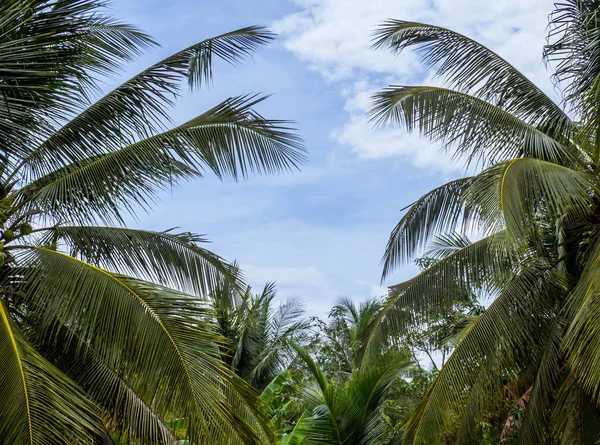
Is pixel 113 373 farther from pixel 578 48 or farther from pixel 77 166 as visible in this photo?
pixel 578 48

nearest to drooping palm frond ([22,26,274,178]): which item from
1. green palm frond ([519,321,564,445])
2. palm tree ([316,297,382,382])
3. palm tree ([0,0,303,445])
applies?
palm tree ([0,0,303,445])

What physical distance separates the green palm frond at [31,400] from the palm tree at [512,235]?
10.8ft

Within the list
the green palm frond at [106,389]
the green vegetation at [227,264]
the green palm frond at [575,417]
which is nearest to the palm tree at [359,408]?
the green vegetation at [227,264]

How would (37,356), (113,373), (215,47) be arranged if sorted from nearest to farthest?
(37,356), (113,373), (215,47)

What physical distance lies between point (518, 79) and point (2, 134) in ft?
21.2

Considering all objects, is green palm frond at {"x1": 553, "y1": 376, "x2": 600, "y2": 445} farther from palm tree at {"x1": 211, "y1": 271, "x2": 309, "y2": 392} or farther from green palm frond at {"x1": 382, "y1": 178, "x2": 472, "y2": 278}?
palm tree at {"x1": 211, "y1": 271, "x2": 309, "y2": 392}

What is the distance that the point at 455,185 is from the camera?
9.17 meters

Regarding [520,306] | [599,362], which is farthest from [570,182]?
[599,362]

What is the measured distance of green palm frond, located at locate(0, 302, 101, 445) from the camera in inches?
224

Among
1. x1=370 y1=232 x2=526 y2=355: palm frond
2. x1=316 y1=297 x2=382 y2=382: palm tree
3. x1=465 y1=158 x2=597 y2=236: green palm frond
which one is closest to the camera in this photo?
x1=465 y1=158 x2=597 y2=236: green palm frond

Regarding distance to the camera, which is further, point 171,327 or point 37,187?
point 37,187

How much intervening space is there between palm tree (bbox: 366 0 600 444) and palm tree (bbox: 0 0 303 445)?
213cm

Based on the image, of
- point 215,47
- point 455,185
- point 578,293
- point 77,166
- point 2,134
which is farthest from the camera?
point 455,185

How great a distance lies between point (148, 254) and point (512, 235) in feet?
11.9
